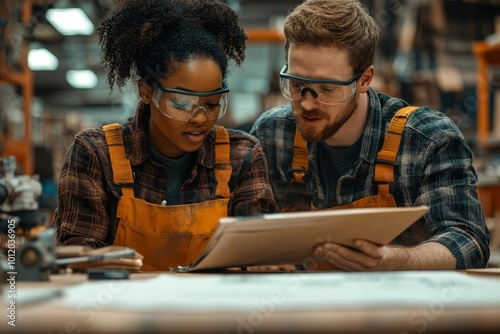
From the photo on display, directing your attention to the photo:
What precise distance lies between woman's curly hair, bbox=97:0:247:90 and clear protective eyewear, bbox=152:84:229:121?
0.24 feet

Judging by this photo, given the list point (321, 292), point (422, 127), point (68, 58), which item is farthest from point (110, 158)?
point (68, 58)

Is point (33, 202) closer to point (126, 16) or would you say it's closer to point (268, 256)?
point (268, 256)

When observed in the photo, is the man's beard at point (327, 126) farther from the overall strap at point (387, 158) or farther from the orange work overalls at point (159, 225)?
the orange work overalls at point (159, 225)

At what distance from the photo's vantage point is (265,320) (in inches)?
35.6

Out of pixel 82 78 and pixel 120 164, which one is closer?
pixel 120 164

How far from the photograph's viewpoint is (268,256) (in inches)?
68.2

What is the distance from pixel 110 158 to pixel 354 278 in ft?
3.75

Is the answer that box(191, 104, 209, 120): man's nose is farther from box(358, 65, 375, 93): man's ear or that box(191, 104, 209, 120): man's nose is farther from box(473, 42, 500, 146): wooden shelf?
box(473, 42, 500, 146): wooden shelf

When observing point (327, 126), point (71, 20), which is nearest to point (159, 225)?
point (327, 126)

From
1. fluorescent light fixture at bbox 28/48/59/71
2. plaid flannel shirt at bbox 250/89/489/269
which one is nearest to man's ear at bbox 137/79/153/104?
plaid flannel shirt at bbox 250/89/489/269

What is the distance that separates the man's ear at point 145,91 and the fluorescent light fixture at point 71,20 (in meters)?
6.62

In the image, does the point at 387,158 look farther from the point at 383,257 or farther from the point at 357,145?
the point at 383,257

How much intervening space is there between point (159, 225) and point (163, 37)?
611mm

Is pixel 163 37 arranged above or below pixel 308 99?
above
